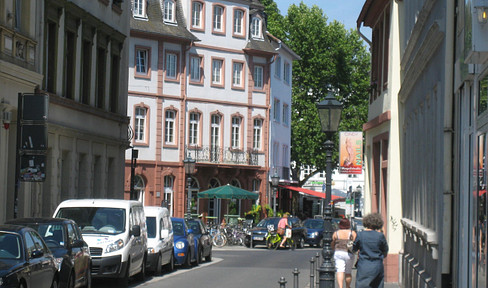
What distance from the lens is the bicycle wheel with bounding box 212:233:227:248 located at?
47.1 metres

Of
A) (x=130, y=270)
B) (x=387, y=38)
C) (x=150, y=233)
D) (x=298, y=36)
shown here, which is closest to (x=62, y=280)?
(x=130, y=270)

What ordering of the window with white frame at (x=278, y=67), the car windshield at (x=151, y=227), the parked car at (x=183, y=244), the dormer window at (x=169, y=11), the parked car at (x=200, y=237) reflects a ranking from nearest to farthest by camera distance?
the car windshield at (x=151, y=227), the parked car at (x=183, y=244), the parked car at (x=200, y=237), the dormer window at (x=169, y=11), the window with white frame at (x=278, y=67)

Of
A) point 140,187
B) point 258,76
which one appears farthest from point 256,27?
point 140,187

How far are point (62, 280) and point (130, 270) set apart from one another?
5225mm

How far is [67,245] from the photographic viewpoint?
1792 centimetres

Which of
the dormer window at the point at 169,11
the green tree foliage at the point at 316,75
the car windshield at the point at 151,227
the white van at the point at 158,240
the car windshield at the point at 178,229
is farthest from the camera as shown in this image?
the green tree foliage at the point at 316,75

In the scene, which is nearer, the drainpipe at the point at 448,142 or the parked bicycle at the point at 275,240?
the drainpipe at the point at 448,142

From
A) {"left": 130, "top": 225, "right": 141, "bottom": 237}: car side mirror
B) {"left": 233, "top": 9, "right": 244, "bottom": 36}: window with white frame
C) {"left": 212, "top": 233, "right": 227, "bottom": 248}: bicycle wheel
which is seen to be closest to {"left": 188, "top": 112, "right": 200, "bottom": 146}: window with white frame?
{"left": 233, "top": 9, "right": 244, "bottom": 36}: window with white frame

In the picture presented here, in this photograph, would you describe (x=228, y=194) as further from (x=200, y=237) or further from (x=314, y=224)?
(x=200, y=237)

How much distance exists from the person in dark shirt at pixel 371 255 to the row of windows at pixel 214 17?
4310cm

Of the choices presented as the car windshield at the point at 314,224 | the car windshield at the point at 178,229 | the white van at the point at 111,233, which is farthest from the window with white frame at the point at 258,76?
the white van at the point at 111,233

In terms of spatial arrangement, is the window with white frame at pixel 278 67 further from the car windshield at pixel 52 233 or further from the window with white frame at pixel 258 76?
the car windshield at pixel 52 233

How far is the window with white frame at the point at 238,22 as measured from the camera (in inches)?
2378

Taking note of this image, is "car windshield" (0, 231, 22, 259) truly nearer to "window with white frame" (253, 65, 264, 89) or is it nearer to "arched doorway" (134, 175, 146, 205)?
"arched doorway" (134, 175, 146, 205)
